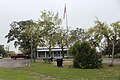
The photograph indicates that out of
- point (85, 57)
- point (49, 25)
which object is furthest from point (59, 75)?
point (49, 25)

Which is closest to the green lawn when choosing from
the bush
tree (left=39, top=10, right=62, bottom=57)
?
the bush

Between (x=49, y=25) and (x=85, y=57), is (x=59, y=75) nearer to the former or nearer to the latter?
(x=85, y=57)

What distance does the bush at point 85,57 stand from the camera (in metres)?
35.9

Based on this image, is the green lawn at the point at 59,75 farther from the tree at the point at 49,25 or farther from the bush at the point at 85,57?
the tree at the point at 49,25

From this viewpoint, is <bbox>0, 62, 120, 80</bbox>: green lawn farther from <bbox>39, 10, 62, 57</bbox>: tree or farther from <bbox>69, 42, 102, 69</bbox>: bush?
<bbox>39, 10, 62, 57</bbox>: tree

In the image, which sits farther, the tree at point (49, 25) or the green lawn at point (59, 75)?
the tree at point (49, 25)

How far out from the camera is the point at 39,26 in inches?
2211

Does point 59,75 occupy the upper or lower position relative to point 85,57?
lower

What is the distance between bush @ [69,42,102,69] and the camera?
35.9 metres

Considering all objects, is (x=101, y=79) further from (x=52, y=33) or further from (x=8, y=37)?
(x=8, y=37)

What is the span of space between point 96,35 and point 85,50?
429 cm

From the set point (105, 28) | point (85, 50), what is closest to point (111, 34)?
point (105, 28)

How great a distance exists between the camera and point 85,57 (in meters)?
36.5

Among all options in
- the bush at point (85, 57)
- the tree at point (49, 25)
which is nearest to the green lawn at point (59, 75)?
the bush at point (85, 57)
